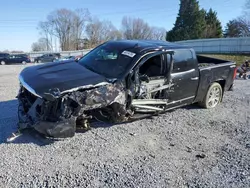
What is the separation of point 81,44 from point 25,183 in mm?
66615

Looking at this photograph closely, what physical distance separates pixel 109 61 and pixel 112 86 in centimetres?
99

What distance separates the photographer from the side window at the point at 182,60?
4900 mm

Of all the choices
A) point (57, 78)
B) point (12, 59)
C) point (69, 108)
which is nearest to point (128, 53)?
point (57, 78)

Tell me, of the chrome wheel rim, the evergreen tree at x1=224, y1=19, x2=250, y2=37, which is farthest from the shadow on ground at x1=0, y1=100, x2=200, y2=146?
the evergreen tree at x1=224, y1=19, x2=250, y2=37

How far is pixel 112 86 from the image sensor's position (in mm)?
3854

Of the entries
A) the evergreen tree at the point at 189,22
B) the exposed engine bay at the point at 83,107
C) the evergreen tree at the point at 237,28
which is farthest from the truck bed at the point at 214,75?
the evergreen tree at the point at 237,28

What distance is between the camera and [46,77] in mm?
3926

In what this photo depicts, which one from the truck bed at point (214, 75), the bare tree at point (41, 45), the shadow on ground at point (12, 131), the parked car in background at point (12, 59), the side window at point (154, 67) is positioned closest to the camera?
the shadow on ground at point (12, 131)

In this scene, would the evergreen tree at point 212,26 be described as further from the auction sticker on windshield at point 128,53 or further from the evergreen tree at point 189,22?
the auction sticker on windshield at point 128,53

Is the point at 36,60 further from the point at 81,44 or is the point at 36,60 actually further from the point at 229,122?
the point at 81,44

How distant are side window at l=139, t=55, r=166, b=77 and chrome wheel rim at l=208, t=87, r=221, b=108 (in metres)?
1.95

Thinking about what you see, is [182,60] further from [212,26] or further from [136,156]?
[212,26]

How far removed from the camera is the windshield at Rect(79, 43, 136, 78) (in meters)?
4.29

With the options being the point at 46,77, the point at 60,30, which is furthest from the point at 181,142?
the point at 60,30
